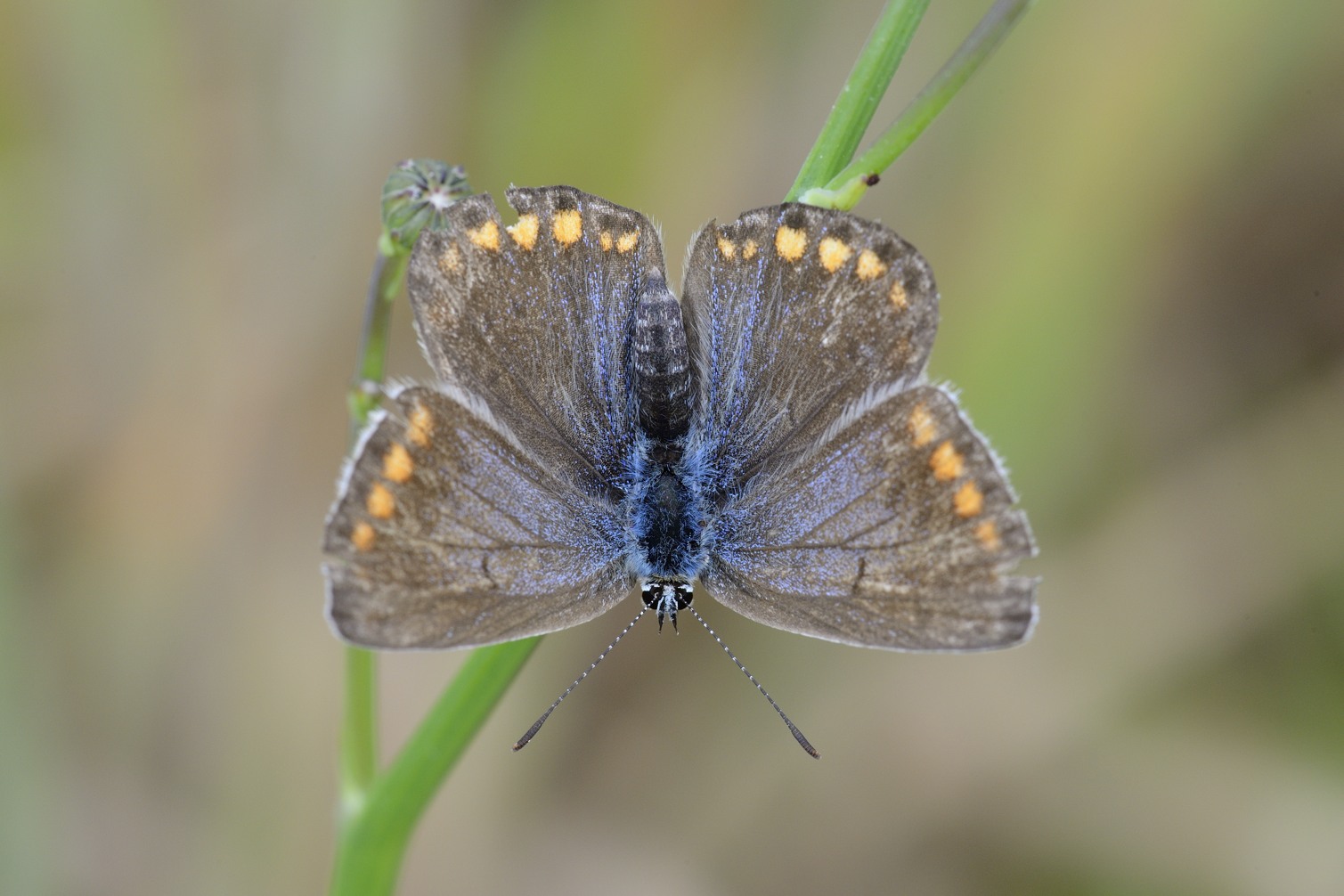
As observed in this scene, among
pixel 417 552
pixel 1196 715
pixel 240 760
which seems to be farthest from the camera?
pixel 240 760

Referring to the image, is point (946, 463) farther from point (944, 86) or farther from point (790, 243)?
point (944, 86)

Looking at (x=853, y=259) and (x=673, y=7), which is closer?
(x=853, y=259)

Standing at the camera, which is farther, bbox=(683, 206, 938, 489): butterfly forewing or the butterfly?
bbox=(683, 206, 938, 489): butterfly forewing

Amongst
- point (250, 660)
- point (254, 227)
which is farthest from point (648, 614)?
point (254, 227)

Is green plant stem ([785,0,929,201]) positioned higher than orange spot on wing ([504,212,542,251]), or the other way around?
green plant stem ([785,0,929,201])

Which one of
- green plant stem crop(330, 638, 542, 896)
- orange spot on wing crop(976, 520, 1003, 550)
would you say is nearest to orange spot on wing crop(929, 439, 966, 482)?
orange spot on wing crop(976, 520, 1003, 550)

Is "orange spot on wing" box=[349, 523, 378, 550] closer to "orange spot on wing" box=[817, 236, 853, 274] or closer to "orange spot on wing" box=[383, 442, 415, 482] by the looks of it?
"orange spot on wing" box=[383, 442, 415, 482]

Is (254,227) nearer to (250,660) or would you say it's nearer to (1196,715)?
(250,660)
